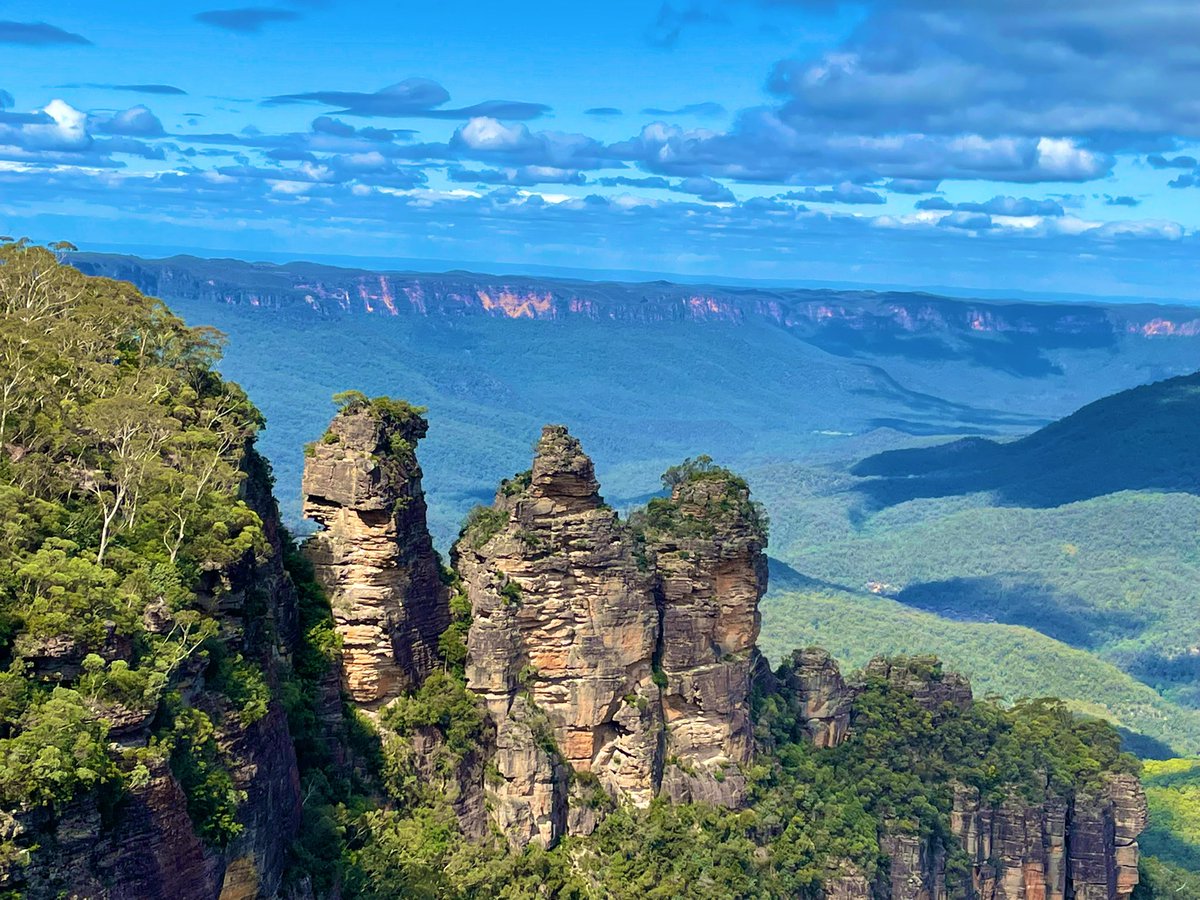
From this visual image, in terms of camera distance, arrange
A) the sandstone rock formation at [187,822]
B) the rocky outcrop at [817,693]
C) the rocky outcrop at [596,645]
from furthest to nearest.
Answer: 1. the rocky outcrop at [817,693]
2. the rocky outcrop at [596,645]
3. the sandstone rock formation at [187,822]

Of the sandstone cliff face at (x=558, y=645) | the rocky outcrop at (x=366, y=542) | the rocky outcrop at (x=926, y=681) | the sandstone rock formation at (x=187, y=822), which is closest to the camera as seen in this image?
the sandstone rock formation at (x=187, y=822)

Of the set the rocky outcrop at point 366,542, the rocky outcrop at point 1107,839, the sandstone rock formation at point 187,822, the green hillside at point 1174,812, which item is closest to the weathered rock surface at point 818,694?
the rocky outcrop at point 1107,839

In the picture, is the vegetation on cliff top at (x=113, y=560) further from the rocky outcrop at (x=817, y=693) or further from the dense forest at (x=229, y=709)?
the rocky outcrop at (x=817, y=693)

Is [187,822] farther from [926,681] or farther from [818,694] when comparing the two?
[926,681]

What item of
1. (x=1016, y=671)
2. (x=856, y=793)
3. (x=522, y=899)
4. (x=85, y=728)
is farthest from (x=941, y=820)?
(x=1016, y=671)

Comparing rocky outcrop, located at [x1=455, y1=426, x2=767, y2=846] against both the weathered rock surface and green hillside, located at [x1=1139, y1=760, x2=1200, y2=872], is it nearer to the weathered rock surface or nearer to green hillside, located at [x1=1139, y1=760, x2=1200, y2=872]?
the weathered rock surface

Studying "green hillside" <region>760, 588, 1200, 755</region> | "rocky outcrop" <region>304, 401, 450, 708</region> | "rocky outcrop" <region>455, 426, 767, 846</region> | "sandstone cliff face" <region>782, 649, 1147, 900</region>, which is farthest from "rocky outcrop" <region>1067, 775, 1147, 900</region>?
"green hillside" <region>760, 588, 1200, 755</region>
